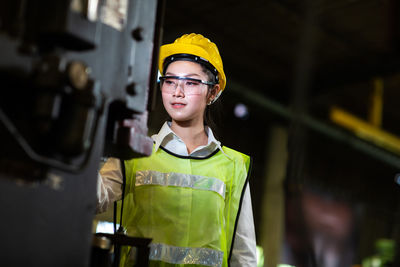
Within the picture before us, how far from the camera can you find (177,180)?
7.96 ft

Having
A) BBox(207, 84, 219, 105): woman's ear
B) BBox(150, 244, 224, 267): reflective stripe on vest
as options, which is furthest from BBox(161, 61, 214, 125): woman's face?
BBox(150, 244, 224, 267): reflective stripe on vest

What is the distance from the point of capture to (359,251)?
14.4 metres

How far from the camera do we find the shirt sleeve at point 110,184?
228cm

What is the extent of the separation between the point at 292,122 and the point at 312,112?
7.99 meters

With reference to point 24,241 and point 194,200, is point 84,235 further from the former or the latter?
point 194,200

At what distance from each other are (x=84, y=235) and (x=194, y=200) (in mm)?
1077

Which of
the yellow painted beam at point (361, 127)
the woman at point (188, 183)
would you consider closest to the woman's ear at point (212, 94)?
the woman at point (188, 183)

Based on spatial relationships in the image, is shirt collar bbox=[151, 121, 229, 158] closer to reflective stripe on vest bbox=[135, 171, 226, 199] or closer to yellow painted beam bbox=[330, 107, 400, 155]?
reflective stripe on vest bbox=[135, 171, 226, 199]

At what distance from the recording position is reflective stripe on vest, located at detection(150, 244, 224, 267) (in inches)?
90.8

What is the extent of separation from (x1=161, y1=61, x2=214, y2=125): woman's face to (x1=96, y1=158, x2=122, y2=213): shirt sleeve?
15.9 inches

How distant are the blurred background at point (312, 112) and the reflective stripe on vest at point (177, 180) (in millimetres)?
1997

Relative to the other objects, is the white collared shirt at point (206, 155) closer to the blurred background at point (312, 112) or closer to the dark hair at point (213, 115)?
the dark hair at point (213, 115)

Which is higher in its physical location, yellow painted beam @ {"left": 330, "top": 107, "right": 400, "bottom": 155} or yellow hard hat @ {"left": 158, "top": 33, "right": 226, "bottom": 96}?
yellow painted beam @ {"left": 330, "top": 107, "right": 400, "bottom": 155}

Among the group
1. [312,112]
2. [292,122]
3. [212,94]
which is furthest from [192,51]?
[312,112]
